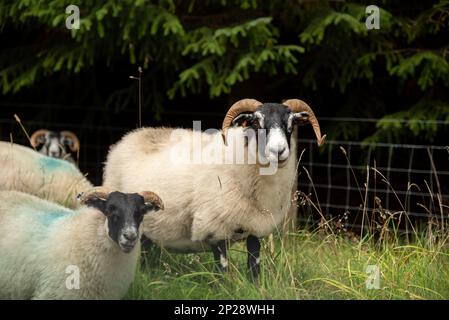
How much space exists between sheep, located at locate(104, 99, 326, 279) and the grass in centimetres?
14

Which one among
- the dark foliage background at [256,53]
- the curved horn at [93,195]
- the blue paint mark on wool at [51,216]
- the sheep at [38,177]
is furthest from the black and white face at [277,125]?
the dark foliage background at [256,53]

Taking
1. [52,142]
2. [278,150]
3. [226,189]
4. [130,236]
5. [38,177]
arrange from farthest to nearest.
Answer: [52,142], [38,177], [226,189], [278,150], [130,236]

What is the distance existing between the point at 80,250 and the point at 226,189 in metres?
1.27

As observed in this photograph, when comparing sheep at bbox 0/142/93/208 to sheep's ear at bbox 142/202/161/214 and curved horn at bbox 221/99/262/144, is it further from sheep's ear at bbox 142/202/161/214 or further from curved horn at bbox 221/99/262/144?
sheep's ear at bbox 142/202/161/214

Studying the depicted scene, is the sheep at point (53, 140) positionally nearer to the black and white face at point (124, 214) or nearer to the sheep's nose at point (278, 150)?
the sheep's nose at point (278, 150)

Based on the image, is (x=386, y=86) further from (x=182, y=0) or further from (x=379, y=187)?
(x=182, y=0)

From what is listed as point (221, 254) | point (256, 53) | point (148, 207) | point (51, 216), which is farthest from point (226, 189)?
point (256, 53)

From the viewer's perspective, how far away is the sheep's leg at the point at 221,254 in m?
5.65

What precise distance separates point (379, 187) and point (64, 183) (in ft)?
17.3

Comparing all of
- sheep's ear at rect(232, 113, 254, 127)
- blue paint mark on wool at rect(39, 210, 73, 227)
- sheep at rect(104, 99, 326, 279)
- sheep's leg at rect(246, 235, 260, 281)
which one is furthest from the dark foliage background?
blue paint mark on wool at rect(39, 210, 73, 227)

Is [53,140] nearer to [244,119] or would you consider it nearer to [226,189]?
[226,189]

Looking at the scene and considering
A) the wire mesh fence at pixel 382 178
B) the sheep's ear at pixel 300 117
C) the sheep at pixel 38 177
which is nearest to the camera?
the sheep's ear at pixel 300 117

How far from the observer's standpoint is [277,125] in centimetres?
541

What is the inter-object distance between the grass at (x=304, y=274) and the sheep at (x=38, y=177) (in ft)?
4.04
